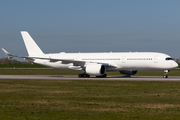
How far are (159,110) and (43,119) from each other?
554 cm

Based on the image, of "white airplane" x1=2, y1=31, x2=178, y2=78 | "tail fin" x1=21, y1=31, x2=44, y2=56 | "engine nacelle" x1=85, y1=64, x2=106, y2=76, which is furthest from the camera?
"tail fin" x1=21, y1=31, x2=44, y2=56

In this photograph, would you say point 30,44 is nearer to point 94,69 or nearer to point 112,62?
point 94,69

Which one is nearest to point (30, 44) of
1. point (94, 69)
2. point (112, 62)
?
point (94, 69)

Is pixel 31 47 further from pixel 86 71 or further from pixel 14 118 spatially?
pixel 14 118

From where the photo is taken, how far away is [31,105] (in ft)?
47.7

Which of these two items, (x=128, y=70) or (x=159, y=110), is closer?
(x=159, y=110)

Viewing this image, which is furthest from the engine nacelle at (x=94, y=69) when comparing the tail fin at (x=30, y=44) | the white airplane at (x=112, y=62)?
the tail fin at (x=30, y=44)

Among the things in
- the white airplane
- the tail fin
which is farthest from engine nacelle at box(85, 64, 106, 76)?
the tail fin

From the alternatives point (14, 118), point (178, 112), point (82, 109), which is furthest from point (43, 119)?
point (178, 112)

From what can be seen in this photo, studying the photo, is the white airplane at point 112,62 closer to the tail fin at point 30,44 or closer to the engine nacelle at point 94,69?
the engine nacelle at point 94,69

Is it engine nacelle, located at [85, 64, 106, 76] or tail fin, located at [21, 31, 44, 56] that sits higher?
tail fin, located at [21, 31, 44, 56]

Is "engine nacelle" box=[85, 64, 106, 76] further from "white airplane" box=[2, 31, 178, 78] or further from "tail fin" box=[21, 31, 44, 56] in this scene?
"tail fin" box=[21, 31, 44, 56]

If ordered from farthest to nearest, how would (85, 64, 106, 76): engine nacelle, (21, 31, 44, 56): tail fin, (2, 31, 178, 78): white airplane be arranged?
(21, 31, 44, 56): tail fin, (85, 64, 106, 76): engine nacelle, (2, 31, 178, 78): white airplane

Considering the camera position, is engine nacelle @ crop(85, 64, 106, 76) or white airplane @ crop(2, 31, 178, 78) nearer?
white airplane @ crop(2, 31, 178, 78)
